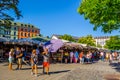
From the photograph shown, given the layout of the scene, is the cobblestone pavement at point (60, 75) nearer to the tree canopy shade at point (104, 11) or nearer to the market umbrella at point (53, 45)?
the tree canopy shade at point (104, 11)

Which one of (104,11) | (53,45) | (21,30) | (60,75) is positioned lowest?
(60,75)

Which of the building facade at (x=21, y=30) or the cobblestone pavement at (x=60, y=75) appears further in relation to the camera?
the building facade at (x=21, y=30)

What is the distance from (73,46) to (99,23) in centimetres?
1516

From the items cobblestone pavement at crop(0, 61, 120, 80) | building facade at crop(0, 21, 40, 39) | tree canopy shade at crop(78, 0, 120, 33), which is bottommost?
cobblestone pavement at crop(0, 61, 120, 80)

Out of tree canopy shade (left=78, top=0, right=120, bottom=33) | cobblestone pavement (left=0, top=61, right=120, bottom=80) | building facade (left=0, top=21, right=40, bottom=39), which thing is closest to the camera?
cobblestone pavement (left=0, top=61, right=120, bottom=80)

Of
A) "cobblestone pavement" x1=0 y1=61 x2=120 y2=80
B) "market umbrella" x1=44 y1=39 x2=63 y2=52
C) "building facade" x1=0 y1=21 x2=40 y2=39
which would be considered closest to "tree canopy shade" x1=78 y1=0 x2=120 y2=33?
"cobblestone pavement" x1=0 y1=61 x2=120 y2=80

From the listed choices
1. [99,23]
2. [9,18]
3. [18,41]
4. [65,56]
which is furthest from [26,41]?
[99,23]

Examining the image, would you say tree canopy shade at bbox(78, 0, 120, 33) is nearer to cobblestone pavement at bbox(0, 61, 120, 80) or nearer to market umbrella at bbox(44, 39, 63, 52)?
cobblestone pavement at bbox(0, 61, 120, 80)

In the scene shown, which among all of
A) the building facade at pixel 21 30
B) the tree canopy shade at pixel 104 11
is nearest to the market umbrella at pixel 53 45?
the tree canopy shade at pixel 104 11

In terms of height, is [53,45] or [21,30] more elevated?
[21,30]

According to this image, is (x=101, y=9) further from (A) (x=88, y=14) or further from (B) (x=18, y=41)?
(B) (x=18, y=41)

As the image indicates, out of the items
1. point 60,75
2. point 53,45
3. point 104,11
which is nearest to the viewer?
point 60,75

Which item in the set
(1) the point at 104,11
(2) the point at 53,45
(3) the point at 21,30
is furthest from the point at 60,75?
(3) the point at 21,30

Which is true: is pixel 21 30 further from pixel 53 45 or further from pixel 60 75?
pixel 60 75
